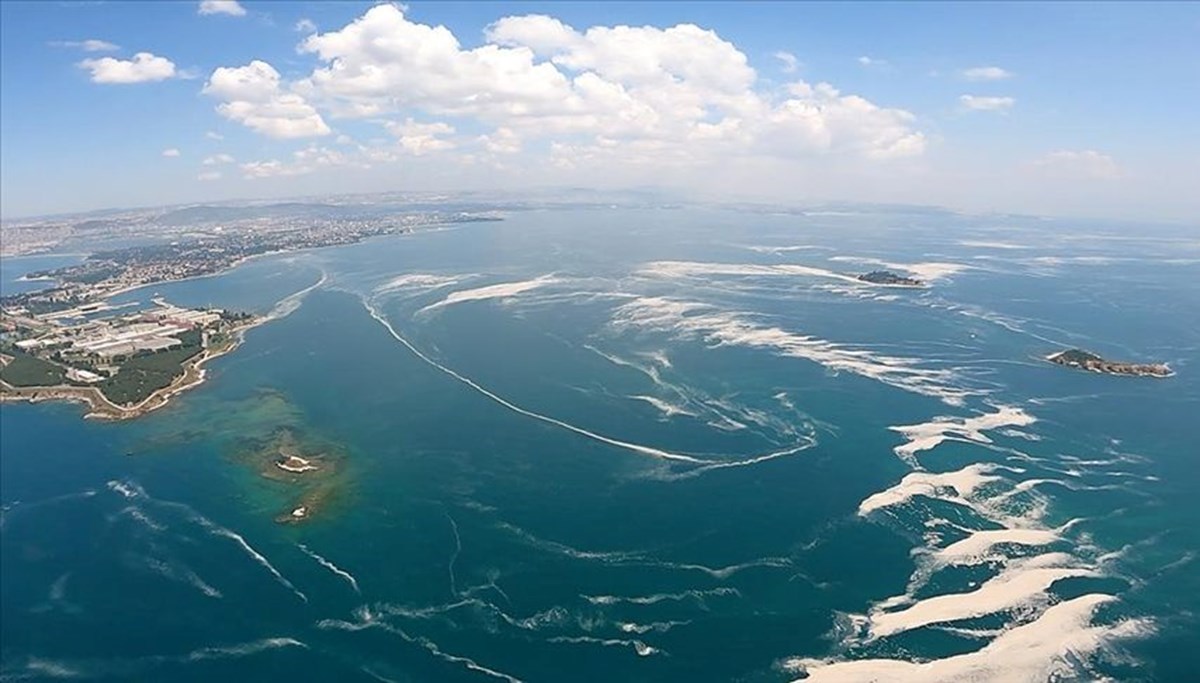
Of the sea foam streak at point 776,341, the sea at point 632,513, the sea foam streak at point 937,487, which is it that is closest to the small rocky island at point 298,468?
the sea at point 632,513

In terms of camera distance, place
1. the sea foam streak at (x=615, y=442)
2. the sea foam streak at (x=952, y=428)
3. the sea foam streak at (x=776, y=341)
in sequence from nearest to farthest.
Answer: the sea foam streak at (x=615, y=442), the sea foam streak at (x=952, y=428), the sea foam streak at (x=776, y=341)

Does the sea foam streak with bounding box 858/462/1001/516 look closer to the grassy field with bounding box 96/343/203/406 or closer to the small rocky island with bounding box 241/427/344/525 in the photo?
the small rocky island with bounding box 241/427/344/525

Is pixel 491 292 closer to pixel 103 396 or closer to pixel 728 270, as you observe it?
pixel 728 270

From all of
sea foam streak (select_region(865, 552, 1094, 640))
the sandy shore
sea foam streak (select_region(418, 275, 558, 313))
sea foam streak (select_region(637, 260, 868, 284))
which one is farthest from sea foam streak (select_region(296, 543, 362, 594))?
sea foam streak (select_region(637, 260, 868, 284))

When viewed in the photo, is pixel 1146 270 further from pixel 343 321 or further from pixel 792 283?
pixel 343 321

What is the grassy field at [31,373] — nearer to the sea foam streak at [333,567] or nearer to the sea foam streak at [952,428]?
the sea foam streak at [333,567]

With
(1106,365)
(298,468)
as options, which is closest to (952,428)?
(1106,365)

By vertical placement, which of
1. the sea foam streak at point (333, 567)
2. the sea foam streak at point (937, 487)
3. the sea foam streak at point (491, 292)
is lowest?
the sea foam streak at point (333, 567)
